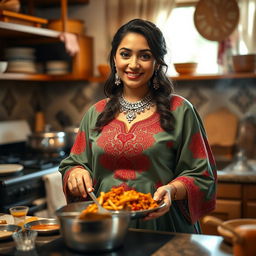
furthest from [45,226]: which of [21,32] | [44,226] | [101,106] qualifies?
[21,32]

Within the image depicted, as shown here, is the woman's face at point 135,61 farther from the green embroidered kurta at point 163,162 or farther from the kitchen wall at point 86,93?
the kitchen wall at point 86,93

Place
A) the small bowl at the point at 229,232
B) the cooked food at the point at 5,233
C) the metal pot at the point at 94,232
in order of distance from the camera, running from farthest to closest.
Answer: the cooked food at the point at 5,233 → the small bowl at the point at 229,232 → the metal pot at the point at 94,232

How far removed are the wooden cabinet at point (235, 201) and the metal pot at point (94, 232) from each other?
1682 millimetres

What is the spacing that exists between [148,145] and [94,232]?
0.57 meters

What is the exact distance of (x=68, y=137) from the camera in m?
3.62

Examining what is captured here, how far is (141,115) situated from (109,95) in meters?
0.20

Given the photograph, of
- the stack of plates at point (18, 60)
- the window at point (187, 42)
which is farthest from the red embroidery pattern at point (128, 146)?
the window at point (187, 42)

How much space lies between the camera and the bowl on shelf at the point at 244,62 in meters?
3.25

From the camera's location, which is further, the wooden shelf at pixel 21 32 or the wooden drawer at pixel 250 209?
the wooden shelf at pixel 21 32

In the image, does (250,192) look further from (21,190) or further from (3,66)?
(3,66)

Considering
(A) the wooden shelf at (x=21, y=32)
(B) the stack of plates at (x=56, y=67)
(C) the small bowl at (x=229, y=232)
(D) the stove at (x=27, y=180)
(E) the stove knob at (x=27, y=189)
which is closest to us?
(C) the small bowl at (x=229, y=232)

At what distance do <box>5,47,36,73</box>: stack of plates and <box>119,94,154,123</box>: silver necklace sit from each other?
66.9 inches

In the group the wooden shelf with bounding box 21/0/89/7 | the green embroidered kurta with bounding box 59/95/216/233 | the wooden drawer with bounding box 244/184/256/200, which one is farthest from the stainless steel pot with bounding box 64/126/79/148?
the green embroidered kurta with bounding box 59/95/216/233

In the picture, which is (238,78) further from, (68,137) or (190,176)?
(190,176)
